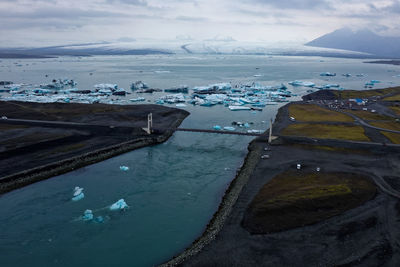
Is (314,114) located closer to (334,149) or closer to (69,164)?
(334,149)

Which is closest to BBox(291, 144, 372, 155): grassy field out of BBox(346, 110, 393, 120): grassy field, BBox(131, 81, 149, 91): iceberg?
BBox(346, 110, 393, 120): grassy field

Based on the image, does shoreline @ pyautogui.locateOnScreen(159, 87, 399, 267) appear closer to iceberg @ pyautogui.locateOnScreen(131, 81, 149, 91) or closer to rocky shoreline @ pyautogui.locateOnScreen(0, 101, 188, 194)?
rocky shoreline @ pyautogui.locateOnScreen(0, 101, 188, 194)

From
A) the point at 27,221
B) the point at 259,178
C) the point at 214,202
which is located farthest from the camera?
the point at 259,178

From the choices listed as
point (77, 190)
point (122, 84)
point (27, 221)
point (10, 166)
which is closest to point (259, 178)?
point (77, 190)

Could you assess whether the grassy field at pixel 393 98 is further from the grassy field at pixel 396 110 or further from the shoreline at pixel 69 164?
the shoreline at pixel 69 164

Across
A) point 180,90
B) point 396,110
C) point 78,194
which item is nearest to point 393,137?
point 396,110

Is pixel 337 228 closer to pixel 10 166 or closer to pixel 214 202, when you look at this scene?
pixel 214 202
